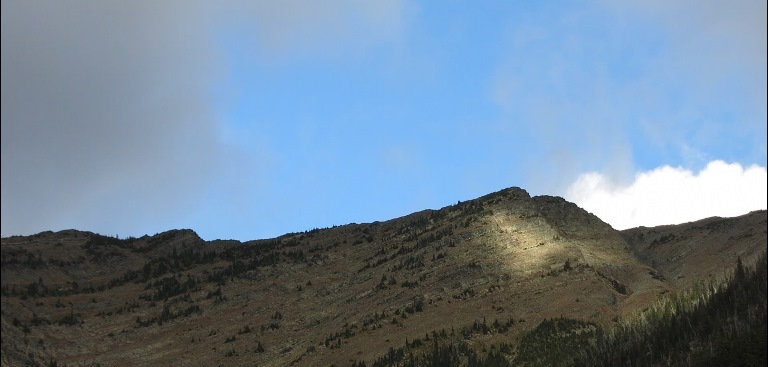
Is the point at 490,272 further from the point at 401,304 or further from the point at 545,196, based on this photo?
the point at 545,196

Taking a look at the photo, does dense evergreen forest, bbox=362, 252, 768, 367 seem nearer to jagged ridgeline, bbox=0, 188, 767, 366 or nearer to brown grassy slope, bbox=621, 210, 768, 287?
jagged ridgeline, bbox=0, 188, 767, 366

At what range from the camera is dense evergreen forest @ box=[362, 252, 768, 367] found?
3114 cm

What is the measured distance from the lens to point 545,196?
8425 centimetres

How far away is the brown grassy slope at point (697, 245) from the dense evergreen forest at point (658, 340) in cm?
852

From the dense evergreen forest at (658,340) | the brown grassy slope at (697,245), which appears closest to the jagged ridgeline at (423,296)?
the dense evergreen forest at (658,340)

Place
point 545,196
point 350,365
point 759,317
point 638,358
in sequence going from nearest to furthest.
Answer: point 759,317 → point 638,358 → point 350,365 → point 545,196

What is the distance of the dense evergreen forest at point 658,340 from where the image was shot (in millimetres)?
31141

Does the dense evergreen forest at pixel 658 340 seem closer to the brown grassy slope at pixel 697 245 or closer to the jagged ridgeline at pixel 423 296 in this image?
the jagged ridgeline at pixel 423 296

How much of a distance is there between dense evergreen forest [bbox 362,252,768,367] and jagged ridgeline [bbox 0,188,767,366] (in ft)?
0.39

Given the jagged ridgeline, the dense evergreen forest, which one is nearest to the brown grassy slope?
the jagged ridgeline

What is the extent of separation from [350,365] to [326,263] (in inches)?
1253

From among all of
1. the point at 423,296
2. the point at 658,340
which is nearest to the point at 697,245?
the point at 423,296

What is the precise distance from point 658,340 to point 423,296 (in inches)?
934

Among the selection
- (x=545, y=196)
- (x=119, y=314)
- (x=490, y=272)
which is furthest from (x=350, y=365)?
(x=545, y=196)
